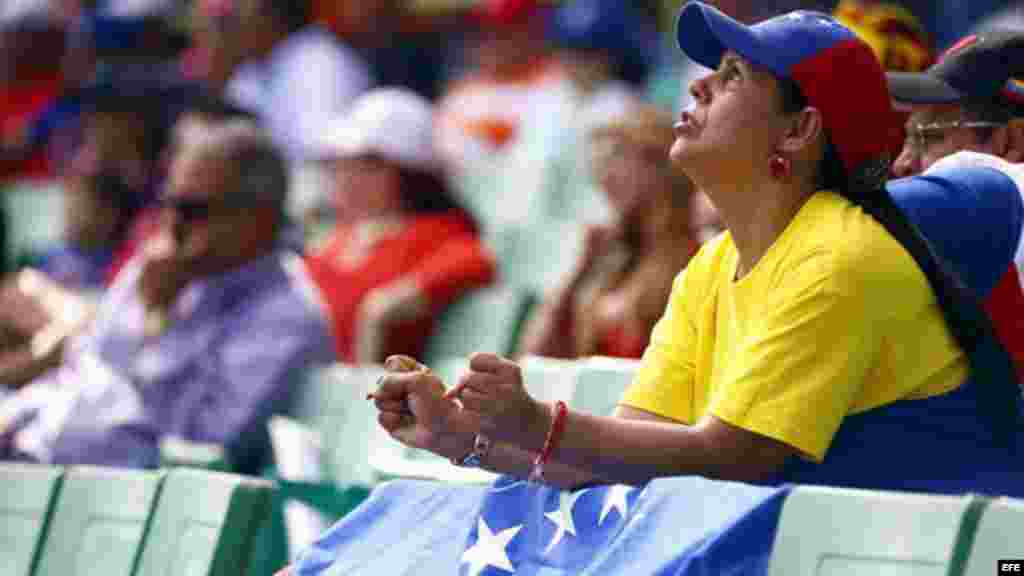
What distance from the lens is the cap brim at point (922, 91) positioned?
3693 millimetres

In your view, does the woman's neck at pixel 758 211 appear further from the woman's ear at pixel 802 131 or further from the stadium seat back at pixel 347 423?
the stadium seat back at pixel 347 423

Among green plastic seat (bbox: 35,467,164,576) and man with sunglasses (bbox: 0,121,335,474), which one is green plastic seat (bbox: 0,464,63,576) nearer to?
green plastic seat (bbox: 35,467,164,576)

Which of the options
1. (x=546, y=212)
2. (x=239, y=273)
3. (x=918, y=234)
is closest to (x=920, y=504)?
(x=918, y=234)

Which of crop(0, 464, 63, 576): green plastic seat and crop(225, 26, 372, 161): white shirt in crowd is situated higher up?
crop(0, 464, 63, 576): green plastic seat

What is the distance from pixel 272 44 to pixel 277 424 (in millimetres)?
3910

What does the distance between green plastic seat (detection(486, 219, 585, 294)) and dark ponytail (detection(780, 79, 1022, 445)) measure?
4.02 m

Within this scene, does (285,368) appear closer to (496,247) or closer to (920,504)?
(496,247)

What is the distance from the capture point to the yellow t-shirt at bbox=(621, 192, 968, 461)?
3.08m

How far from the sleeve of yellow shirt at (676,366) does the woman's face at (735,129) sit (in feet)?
0.89

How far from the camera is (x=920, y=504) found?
8.30 ft

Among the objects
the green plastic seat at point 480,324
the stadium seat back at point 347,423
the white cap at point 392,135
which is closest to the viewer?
the stadium seat back at point 347,423

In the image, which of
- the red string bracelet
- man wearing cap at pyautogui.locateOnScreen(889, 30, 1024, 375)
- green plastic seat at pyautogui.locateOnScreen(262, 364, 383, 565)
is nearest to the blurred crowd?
green plastic seat at pyautogui.locateOnScreen(262, 364, 383, 565)

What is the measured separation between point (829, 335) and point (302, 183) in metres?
6.19

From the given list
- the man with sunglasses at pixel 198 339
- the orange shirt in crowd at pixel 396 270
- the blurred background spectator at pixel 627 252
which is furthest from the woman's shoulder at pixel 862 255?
the orange shirt in crowd at pixel 396 270
